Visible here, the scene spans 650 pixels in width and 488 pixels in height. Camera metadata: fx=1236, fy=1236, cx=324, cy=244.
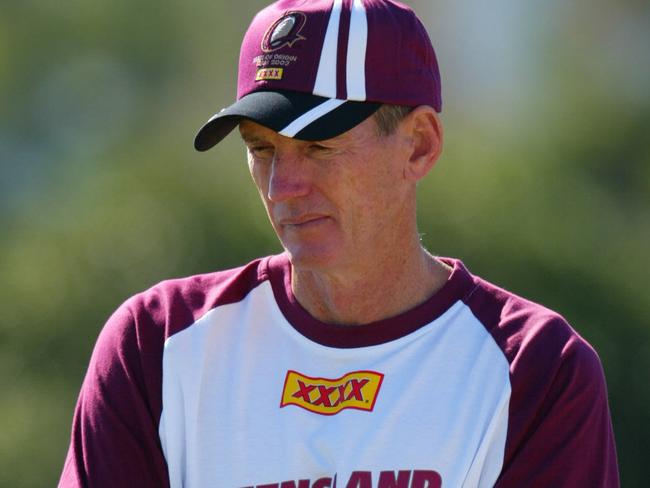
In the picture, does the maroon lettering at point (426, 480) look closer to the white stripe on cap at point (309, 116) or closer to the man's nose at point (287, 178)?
the man's nose at point (287, 178)

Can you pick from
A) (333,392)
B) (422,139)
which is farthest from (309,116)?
(333,392)

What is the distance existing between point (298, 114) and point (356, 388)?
0.61 meters

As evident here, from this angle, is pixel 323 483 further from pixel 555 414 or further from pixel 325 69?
pixel 325 69

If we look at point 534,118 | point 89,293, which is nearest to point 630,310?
point 534,118

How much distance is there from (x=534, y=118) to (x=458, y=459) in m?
6.00

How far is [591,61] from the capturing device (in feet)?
28.6

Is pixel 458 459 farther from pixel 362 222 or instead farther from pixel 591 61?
pixel 591 61

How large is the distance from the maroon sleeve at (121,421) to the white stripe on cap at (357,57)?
72cm

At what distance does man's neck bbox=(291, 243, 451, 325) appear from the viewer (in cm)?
283

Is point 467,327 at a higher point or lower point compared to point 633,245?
higher

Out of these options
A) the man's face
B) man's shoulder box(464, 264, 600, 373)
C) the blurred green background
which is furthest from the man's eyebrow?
the blurred green background

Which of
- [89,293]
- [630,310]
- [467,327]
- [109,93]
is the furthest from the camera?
[109,93]

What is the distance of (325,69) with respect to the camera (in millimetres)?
2703

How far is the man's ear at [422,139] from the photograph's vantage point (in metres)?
2.82
